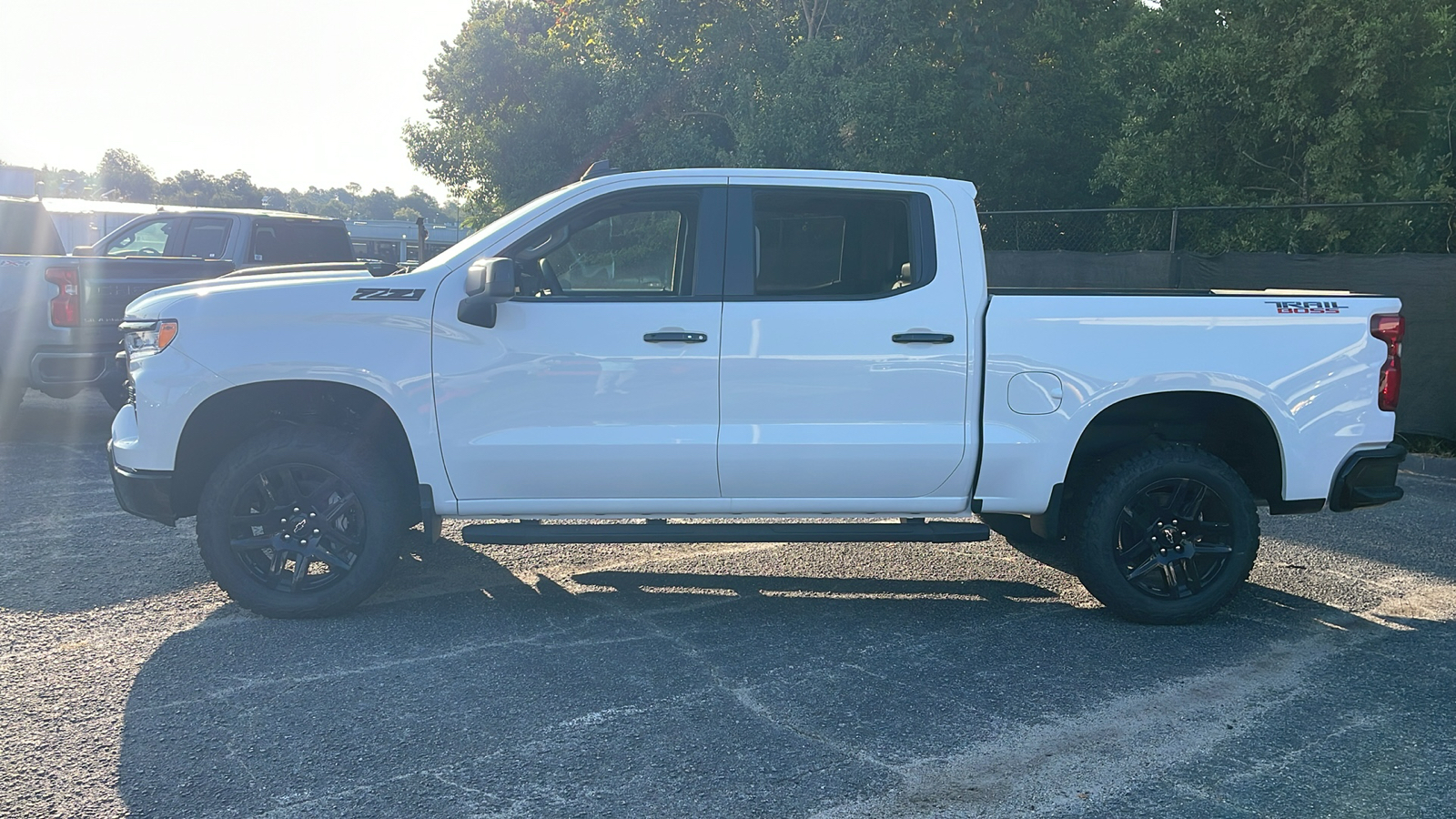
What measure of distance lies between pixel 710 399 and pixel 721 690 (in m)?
1.32

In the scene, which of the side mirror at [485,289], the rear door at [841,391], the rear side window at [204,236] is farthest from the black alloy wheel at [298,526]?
the rear side window at [204,236]

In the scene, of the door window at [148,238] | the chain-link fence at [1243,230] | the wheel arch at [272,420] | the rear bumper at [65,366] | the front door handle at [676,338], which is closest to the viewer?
the front door handle at [676,338]

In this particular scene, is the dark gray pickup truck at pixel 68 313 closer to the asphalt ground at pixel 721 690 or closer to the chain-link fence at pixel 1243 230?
the asphalt ground at pixel 721 690

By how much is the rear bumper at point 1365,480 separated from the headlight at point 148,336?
17.3ft

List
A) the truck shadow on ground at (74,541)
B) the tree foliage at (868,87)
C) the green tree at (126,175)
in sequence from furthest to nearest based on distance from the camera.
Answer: the green tree at (126,175), the tree foliage at (868,87), the truck shadow on ground at (74,541)

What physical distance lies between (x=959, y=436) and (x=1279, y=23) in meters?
14.0

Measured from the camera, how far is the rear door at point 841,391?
206 inches

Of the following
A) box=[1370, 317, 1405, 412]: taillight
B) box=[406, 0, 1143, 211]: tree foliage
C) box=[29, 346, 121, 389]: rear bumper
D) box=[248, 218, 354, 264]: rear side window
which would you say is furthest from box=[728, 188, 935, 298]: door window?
box=[406, 0, 1143, 211]: tree foliage

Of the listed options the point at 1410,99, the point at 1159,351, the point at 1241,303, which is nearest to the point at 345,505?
the point at 1159,351

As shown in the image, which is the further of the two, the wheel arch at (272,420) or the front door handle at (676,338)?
the wheel arch at (272,420)

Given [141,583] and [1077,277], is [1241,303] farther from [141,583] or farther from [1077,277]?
[1077,277]

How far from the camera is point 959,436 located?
5.29m

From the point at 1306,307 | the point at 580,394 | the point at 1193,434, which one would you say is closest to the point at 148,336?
the point at 580,394

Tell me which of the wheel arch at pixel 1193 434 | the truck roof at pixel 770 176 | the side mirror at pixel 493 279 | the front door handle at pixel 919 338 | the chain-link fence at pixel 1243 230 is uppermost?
the chain-link fence at pixel 1243 230
